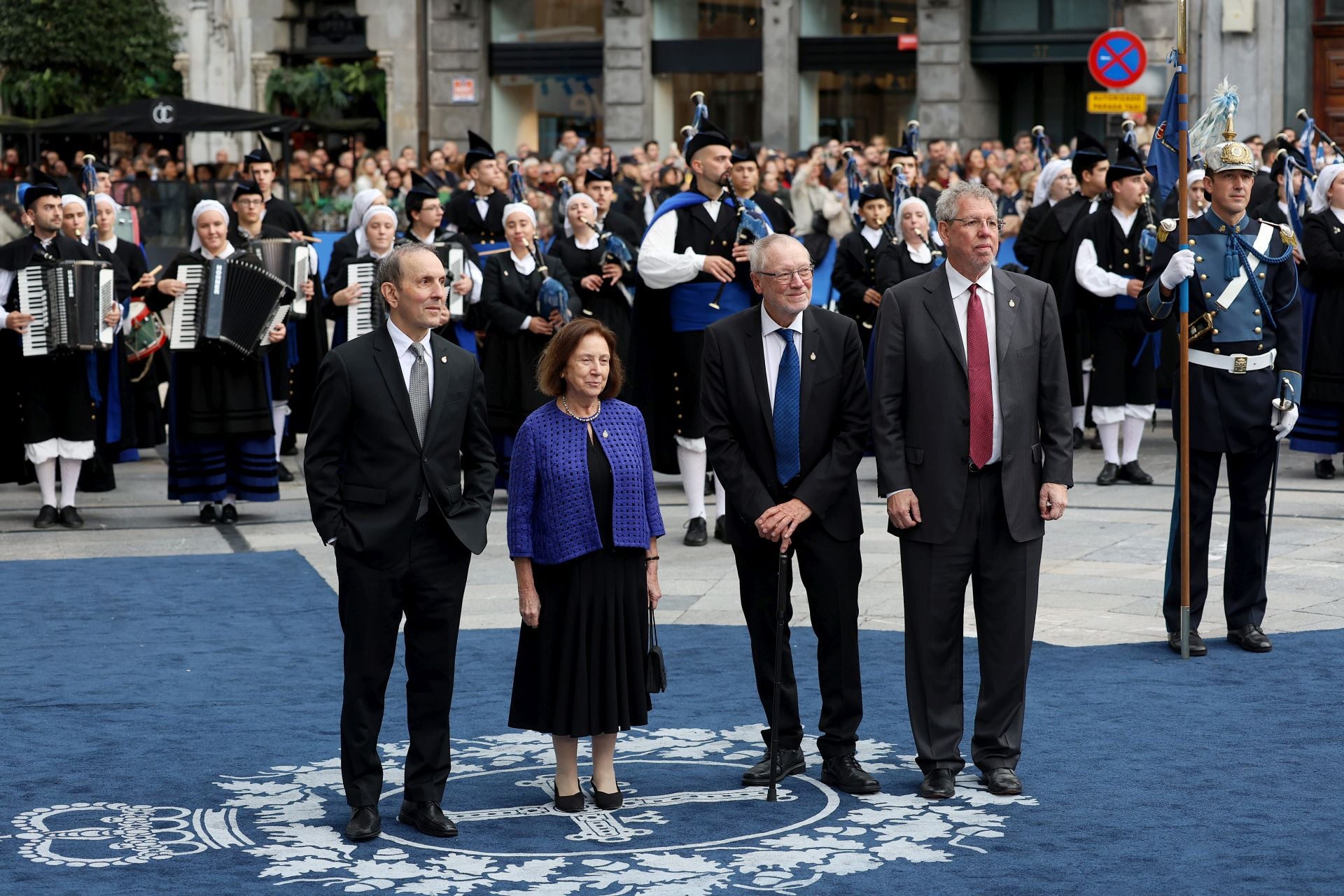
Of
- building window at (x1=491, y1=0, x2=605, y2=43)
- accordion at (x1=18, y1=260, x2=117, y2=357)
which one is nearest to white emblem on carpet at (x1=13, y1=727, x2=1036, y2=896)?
accordion at (x1=18, y1=260, x2=117, y2=357)

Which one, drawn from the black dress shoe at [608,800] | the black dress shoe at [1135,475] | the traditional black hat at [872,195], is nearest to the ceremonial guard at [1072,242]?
the black dress shoe at [1135,475]

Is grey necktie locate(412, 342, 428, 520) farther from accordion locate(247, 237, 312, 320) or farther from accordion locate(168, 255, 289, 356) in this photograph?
accordion locate(247, 237, 312, 320)

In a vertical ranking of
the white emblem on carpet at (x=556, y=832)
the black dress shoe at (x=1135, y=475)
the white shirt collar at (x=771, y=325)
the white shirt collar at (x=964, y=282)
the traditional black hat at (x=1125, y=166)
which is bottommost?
the white emblem on carpet at (x=556, y=832)

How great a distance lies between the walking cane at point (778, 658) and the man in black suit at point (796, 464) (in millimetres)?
27

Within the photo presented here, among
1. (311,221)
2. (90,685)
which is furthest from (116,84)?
(90,685)

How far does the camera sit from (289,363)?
13.6m

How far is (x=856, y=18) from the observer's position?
97.3ft

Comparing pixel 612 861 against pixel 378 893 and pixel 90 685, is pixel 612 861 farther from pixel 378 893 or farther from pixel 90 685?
pixel 90 685

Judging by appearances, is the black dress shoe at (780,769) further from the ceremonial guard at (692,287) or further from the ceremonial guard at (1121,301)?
the ceremonial guard at (1121,301)

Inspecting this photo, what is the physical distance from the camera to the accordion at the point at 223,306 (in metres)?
12.0

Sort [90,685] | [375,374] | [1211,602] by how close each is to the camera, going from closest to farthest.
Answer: [375,374] → [90,685] → [1211,602]

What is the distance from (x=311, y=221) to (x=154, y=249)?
2417mm

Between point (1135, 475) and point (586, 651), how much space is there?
746 cm

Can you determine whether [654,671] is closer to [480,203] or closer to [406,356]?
[406,356]
